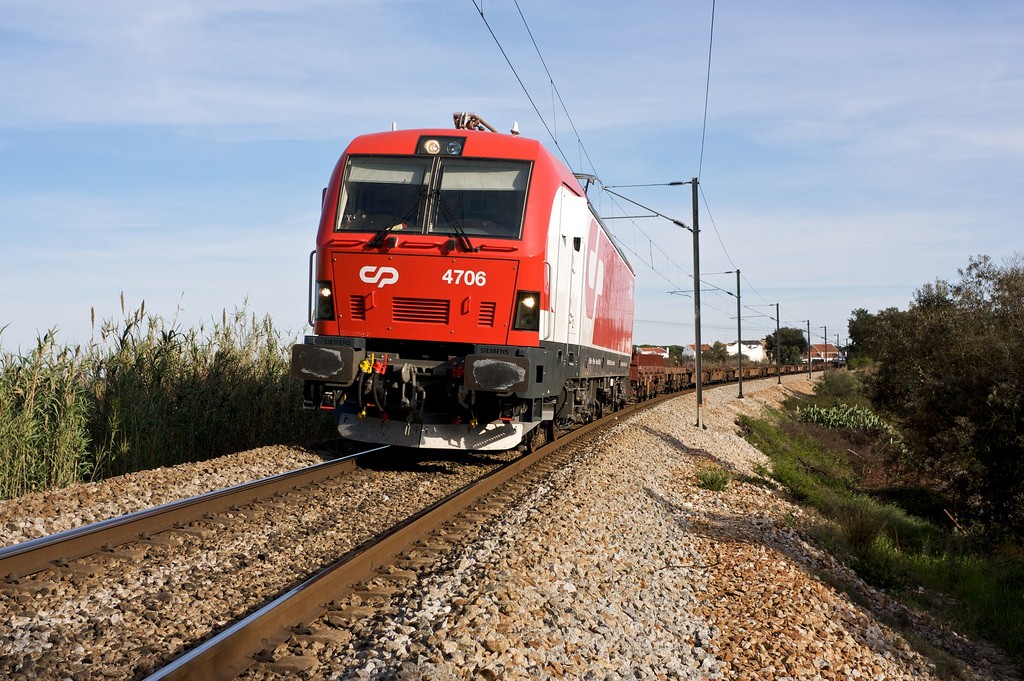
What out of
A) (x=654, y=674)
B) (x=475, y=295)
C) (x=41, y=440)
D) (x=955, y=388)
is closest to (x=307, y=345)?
(x=475, y=295)

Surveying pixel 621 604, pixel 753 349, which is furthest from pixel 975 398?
pixel 753 349

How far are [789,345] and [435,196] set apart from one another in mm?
111340

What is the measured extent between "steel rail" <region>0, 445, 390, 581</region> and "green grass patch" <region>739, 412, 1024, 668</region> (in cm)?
592

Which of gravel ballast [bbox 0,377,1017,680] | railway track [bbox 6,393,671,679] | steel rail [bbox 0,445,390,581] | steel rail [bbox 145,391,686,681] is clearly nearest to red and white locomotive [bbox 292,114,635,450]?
gravel ballast [bbox 0,377,1017,680]

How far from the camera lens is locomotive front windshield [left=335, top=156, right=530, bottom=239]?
30.0 feet

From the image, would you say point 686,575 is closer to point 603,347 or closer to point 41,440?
point 41,440

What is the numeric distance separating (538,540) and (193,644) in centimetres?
285

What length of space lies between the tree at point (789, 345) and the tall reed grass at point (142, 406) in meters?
99.2

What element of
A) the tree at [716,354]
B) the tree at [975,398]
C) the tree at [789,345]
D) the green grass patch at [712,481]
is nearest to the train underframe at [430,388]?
the green grass patch at [712,481]

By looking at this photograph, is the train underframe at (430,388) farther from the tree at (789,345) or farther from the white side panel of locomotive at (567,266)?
the tree at (789,345)

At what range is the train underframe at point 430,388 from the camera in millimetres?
8602

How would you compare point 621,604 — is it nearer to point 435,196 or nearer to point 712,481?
point 435,196

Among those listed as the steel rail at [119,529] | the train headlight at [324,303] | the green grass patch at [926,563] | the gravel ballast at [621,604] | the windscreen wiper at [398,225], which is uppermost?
the windscreen wiper at [398,225]

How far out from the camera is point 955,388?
53.9 feet
